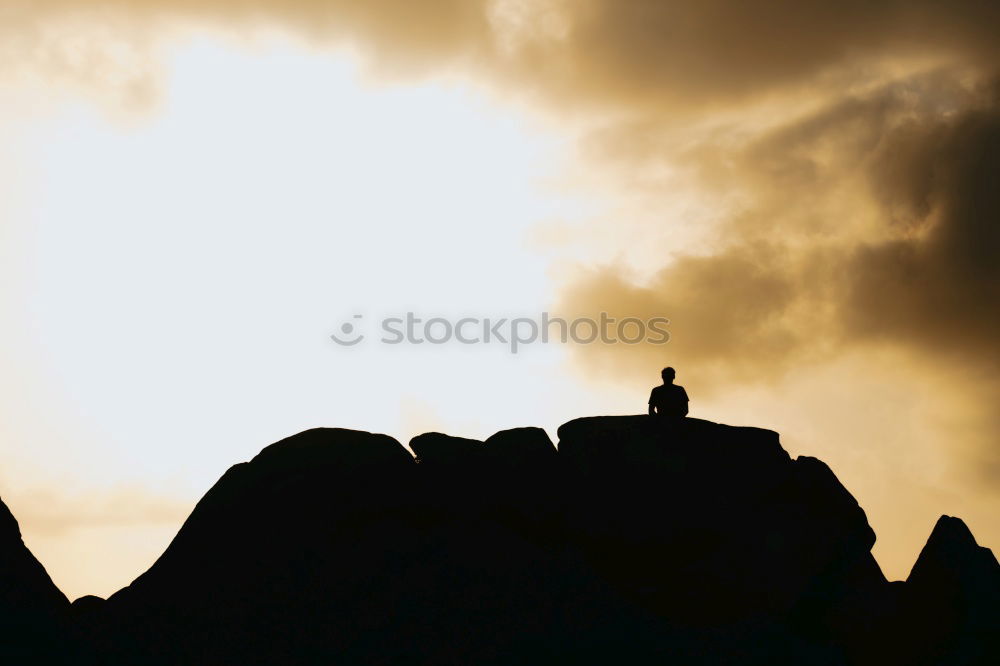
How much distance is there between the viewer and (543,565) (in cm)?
2803

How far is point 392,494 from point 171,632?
6784mm

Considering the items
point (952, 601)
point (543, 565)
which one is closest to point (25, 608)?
point (543, 565)

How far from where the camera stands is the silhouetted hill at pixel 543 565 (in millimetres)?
26141

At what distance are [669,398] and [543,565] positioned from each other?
7484mm

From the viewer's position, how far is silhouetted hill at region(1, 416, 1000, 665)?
26.1 meters

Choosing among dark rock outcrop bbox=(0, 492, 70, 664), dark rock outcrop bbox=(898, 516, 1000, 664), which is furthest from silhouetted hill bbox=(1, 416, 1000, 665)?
dark rock outcrop bbox=(0, 492, 70, 664)

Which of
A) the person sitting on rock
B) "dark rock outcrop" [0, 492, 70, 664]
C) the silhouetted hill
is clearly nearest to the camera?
"dark rock outcrop" [0, 492, 70, 664]

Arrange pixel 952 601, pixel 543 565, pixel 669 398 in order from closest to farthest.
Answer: pixel 543 565
pixel 952 601
pixel 669 398

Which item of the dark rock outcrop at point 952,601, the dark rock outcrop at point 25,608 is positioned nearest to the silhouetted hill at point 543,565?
the dark rock outcrop at point 952,601

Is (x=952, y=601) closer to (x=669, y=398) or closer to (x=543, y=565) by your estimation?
(x=669, y=398)

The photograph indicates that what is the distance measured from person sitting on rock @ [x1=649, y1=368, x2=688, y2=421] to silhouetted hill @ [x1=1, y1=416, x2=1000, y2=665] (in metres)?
0.64

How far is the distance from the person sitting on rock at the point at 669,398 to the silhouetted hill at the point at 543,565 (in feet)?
2.09

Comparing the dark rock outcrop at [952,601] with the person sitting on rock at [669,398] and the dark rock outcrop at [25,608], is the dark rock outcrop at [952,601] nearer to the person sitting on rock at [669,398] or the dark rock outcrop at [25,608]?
the person sitting on rock at [669,398]

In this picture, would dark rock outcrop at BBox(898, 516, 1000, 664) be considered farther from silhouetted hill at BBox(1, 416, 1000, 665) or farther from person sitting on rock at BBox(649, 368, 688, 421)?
person sitting on rock at BBox(649, 368, 688, 421)
